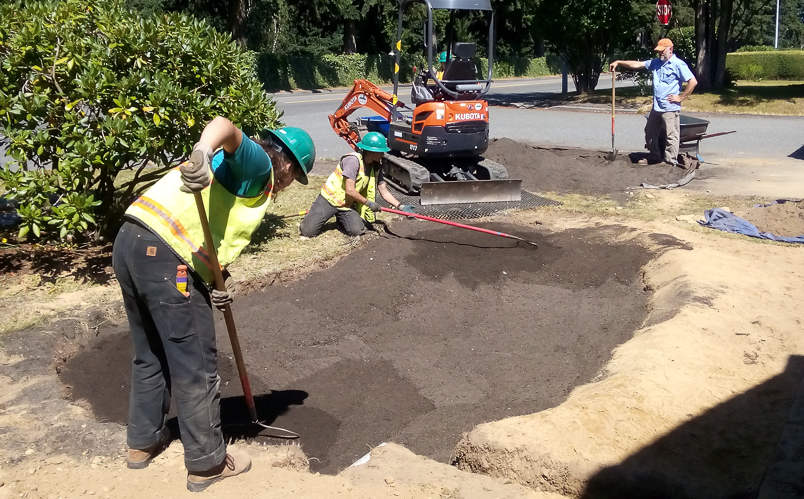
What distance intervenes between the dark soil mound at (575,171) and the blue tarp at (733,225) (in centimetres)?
174

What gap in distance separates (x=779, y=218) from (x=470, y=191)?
3.64m

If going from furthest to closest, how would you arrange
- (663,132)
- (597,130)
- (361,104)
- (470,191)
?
1. (597,130)
2. (663,132)
3. (361,104)
4. (470,191)

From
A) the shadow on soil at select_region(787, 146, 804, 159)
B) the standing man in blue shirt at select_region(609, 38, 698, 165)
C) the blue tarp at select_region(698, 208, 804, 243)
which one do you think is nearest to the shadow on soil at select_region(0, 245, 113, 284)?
the blue tarp at select_region(698, 208, 804, 243)

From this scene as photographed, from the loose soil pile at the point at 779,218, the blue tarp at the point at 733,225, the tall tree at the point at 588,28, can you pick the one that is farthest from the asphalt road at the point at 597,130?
the blue tarp at the point at 733,225

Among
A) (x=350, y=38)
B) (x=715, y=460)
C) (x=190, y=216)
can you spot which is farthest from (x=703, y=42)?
(x=190, y=216)

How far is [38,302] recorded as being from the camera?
596 centimetres

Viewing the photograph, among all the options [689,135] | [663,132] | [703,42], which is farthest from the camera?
[703,42]

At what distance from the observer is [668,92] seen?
11133 mm

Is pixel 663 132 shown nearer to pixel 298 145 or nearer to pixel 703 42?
pixel 298 145

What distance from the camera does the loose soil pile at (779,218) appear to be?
791 centimetres

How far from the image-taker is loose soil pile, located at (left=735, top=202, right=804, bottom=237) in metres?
7.91

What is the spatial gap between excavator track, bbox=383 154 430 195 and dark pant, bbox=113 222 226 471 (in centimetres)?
630

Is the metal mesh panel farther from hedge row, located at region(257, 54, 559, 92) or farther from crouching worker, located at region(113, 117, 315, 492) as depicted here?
hedge row, located at region(257, 54, 559, 92)

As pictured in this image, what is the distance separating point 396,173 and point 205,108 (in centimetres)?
438
